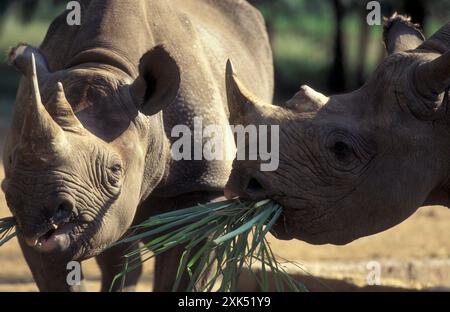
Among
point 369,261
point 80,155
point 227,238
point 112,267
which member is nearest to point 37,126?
point 80,155

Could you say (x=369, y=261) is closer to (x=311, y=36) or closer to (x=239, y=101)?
(x=239, y=101)

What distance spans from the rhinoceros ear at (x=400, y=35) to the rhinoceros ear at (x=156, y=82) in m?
1.04

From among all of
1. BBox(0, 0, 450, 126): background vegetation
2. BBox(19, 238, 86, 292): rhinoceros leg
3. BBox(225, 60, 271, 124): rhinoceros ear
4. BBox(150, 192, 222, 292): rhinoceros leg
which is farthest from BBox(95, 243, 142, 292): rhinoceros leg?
BBox(0, 0, 450, 126): background vegetation

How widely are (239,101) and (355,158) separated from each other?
0.52m

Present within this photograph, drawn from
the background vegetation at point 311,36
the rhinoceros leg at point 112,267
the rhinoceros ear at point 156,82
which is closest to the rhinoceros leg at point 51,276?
the rhinoceros leg at point 112,267

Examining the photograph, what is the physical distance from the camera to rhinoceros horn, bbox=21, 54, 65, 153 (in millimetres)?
4801

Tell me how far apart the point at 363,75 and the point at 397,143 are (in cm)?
1756

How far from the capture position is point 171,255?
647 cm

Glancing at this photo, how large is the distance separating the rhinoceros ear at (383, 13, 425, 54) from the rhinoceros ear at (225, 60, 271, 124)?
716mm

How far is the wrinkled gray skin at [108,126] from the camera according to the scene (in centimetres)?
488

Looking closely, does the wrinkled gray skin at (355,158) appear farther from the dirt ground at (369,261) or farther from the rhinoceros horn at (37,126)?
the dirt ground at (369,261)

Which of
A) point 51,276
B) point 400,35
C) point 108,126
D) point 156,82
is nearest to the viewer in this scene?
point 400,35

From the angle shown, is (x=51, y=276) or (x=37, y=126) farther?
(x=51, y=276)

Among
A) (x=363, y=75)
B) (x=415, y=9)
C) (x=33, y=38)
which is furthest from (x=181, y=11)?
(x=33, y=38)
